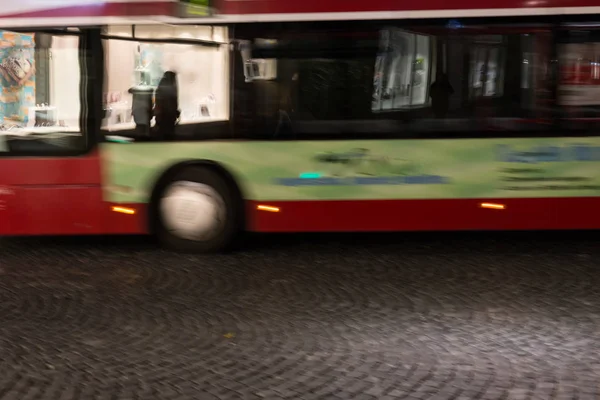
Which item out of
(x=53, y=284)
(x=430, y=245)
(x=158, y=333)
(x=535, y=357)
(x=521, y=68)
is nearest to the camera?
(x=535, y=357)

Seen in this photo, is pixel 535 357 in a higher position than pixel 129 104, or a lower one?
lower

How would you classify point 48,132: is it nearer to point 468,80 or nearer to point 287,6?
point 287,6

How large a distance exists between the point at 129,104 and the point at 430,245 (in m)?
3.63

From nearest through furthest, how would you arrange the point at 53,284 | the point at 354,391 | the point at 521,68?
1. the point at 354,391
2. the point at 53,284
3. the point at 521,68

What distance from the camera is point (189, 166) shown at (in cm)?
916

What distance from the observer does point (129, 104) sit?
9.05 meters

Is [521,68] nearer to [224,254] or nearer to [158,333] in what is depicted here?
[224,254]

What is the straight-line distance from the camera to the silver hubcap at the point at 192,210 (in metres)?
9.18

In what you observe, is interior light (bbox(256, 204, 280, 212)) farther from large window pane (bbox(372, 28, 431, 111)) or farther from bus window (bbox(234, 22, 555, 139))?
large window pane (bbox(372, 28, 431, 111))

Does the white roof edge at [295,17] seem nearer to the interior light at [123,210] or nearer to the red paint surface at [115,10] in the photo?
the red paint surface at [115,10]

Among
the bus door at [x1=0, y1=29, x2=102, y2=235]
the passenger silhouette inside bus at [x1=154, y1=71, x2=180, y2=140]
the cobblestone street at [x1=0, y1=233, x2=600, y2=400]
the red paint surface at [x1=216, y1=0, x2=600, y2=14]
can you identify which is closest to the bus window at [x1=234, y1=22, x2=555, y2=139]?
the red paint surface at [x1=216, y1=0, x2=600, y2=14]

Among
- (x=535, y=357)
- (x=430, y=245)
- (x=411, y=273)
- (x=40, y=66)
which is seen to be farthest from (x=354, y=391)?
(x=40, y=66)

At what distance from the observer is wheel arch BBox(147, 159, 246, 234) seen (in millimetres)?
9094

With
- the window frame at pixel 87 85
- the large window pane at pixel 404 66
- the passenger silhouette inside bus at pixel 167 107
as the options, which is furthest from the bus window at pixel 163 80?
the large window pane at pixel 404 66
